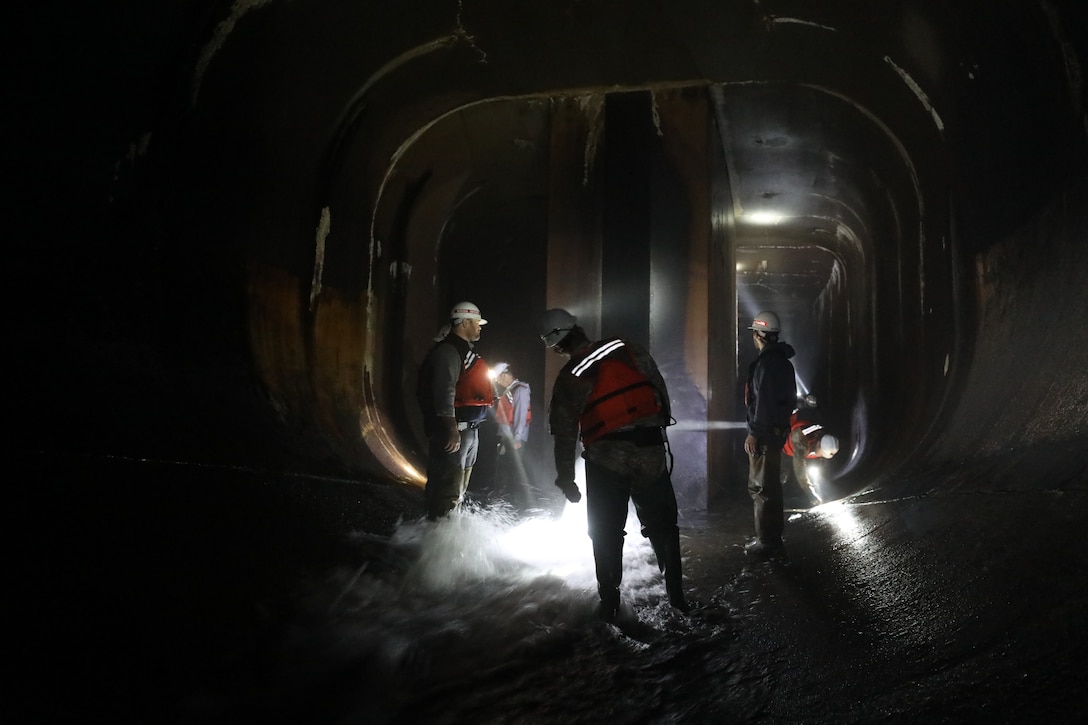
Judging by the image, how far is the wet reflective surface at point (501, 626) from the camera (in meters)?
2.37

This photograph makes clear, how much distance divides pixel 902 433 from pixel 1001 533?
5.15 metres

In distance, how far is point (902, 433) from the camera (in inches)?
304

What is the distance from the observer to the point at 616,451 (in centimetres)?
370

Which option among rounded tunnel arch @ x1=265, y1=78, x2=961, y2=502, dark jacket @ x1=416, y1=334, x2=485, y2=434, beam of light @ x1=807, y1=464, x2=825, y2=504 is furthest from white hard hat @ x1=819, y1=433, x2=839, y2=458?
dark jacket @ x1=416, y1=334, x2=485, y2=434

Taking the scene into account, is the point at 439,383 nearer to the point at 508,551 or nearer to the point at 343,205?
the point at 508,551

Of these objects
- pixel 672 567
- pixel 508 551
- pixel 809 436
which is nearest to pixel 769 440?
pixel 672 567

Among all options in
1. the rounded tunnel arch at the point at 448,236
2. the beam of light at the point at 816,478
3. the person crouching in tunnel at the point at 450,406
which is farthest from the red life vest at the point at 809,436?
the person crouching in tunnel at the point at 450,406

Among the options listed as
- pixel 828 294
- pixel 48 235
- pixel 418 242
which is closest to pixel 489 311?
pixel 418 242

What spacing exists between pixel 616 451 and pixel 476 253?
6.66 m

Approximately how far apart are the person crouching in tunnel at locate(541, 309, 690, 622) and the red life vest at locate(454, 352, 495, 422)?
2063 mm

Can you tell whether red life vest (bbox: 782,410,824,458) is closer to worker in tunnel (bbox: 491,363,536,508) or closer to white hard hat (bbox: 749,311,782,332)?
worker in tunnel (bbox: 491,363,536,508)

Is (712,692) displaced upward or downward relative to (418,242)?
downward

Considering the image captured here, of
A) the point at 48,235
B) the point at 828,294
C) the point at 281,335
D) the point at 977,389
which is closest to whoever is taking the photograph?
the point at 48,235

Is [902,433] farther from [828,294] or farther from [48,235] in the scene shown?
[828,294]
